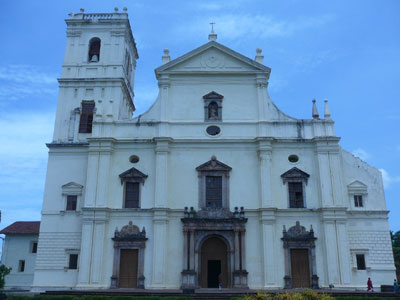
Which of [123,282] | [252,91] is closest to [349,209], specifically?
[252,91]

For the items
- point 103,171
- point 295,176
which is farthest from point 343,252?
point 103,171

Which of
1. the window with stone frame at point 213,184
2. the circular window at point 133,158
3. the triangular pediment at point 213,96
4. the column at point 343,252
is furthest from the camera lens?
the triangular pediment at point 213,96

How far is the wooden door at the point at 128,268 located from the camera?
83.2 ft

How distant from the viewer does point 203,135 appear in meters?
27.8

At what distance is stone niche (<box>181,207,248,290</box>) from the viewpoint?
82.6 ft

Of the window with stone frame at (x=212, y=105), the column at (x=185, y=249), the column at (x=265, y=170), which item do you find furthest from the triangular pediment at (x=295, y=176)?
the column at (x=185, y=249)

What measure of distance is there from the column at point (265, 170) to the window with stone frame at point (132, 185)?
743 cm

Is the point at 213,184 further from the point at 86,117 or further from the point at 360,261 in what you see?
the point at 86,117

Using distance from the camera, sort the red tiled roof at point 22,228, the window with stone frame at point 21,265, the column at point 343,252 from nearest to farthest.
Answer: the column at point 343,252 → the window with stone frame at point 21,265 → the red tiled roof at point 22,228

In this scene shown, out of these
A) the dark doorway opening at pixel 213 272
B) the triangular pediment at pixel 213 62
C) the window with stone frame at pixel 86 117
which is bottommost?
the dark doorway opening at pixel 213 272

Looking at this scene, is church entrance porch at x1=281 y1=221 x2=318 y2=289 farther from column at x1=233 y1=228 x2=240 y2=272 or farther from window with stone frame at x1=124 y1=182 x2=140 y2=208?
window with stone frame at x1=124 y1=182 x2=140 y2=208

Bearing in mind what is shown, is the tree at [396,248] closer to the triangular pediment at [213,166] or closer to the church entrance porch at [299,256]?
the church entrance porch at [299,256]

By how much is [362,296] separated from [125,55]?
76.3ft

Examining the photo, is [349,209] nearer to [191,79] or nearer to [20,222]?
[191,79]
